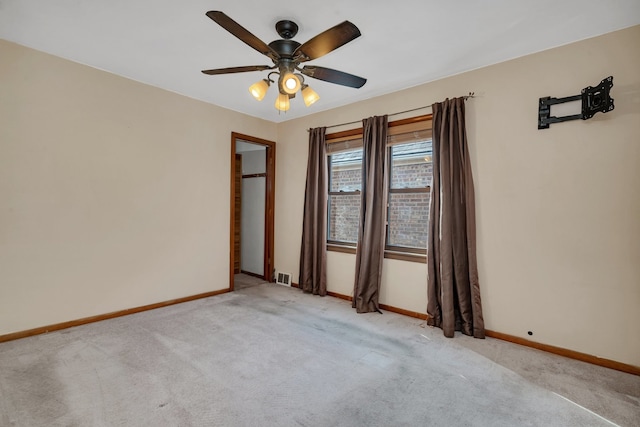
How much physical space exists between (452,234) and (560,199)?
0.91 meters

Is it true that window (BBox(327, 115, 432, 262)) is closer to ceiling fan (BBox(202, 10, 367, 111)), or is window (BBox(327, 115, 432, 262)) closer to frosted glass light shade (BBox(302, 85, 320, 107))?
ceiling fan (BBox(202, 10, 367, 111))

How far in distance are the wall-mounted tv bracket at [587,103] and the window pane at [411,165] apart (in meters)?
1.05

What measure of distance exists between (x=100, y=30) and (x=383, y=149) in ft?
9.47

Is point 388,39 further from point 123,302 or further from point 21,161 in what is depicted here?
point 123,302

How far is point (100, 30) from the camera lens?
2.40 metres

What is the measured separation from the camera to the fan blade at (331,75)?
2.20 metres

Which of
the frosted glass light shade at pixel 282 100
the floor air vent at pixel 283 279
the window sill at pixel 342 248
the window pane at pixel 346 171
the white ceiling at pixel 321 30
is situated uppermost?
the white ceiling at pixel 321 30

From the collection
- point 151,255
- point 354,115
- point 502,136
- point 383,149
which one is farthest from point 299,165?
point 502,136

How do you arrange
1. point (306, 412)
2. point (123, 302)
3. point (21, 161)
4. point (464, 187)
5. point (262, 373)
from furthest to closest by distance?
1. point (123, 302)
2. point (464, 187)
3. point (21, 161)
4. point (262, 373)
5. point (306, 412)

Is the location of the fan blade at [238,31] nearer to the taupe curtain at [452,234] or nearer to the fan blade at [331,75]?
the fan blade at [331,75]

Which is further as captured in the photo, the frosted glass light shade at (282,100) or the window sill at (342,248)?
the window sill at (342,248)

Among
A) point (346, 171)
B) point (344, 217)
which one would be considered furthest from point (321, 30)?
point (344, 217)

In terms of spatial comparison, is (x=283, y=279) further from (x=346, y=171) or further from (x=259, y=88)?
(x=259, y=88)

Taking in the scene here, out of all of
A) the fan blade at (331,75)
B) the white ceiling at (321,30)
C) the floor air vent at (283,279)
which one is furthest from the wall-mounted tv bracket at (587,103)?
the floor air vent at (283,279)
